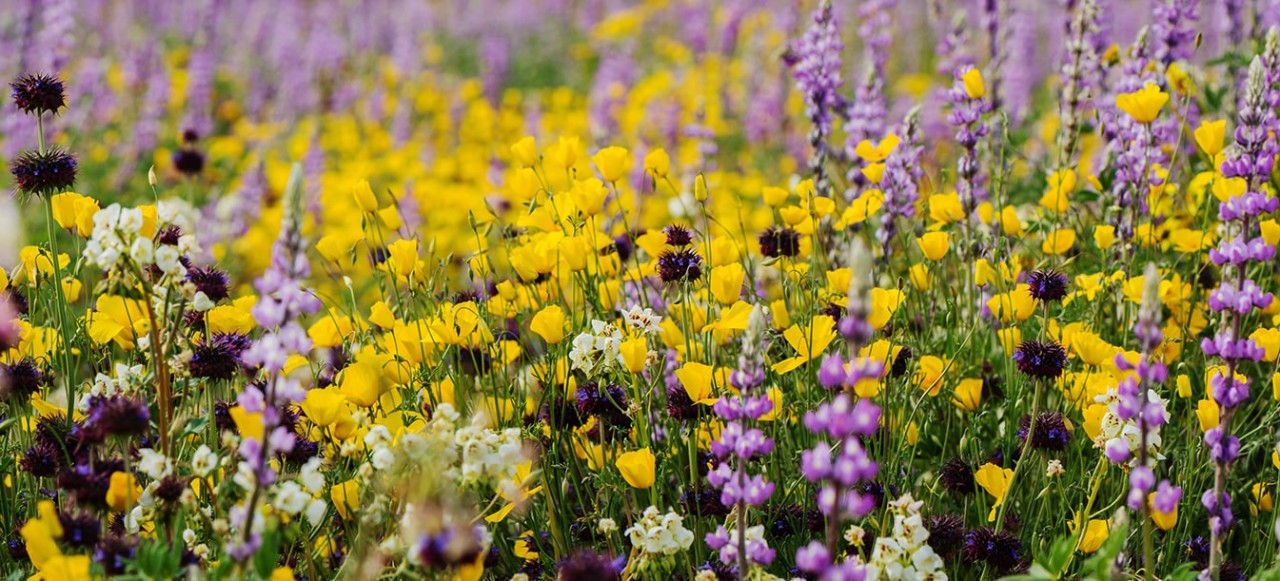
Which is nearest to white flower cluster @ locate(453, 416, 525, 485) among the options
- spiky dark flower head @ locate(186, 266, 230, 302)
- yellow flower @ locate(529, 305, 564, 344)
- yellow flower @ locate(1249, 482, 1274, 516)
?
yellow flower @ locate(529, 305, 564, 344)

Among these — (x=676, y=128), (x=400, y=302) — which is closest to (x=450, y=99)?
(x=676, y=128)

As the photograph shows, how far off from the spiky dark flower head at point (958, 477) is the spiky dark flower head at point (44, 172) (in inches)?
70.4

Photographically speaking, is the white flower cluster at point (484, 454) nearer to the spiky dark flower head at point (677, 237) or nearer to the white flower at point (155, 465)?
the white flower at point (155, 465)

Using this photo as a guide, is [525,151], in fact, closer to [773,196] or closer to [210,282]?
[773,196]

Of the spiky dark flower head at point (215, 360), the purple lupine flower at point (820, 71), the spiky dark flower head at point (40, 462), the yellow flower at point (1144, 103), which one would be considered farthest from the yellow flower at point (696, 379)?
the purple lupine flower at point (820, 71)

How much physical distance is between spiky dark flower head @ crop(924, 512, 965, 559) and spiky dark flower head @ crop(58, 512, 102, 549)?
1.38 meters

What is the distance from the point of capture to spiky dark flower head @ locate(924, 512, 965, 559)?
2.14 metres

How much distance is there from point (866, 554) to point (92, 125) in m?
7.14

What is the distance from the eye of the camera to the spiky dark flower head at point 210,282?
235cm

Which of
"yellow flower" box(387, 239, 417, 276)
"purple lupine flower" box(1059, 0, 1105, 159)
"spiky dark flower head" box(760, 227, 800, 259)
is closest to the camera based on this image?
"yellow flower" box(387, 239, 417, 276)

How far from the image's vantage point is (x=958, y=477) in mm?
2344

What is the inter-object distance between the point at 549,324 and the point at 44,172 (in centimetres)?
99

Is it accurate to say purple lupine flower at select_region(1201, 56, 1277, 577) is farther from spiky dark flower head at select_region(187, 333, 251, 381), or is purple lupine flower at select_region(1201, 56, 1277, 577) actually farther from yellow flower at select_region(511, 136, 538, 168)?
spiky dark flower head at select_region(187, 333, 251, 381)

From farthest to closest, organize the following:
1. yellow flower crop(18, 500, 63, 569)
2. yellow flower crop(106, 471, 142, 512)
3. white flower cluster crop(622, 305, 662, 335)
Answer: white flower cluster crop(622, 305, 662, 335), yellow flower crop(106, 471, 142, 512), yellow flower crop(18, 500, 63, 569)
